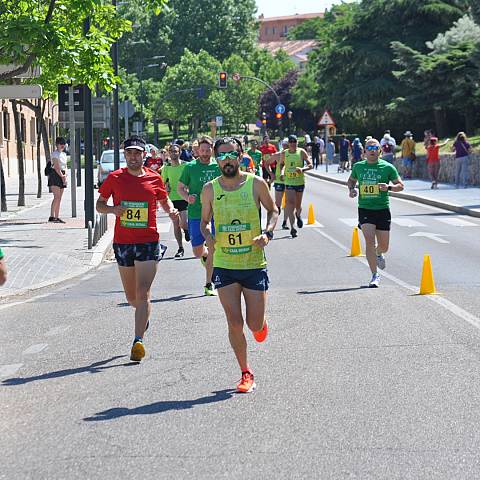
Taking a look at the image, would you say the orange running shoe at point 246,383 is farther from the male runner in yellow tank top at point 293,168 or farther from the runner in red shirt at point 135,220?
the male runner in yellow tank top at point 293,168

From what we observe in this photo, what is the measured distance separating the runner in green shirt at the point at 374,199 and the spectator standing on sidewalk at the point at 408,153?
31831mm

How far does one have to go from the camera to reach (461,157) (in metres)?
38.1

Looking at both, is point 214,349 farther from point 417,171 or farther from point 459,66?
point 459,66

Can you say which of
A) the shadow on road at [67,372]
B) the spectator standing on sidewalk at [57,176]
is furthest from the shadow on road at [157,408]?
the spectator standing on sidewalk at [57,176]

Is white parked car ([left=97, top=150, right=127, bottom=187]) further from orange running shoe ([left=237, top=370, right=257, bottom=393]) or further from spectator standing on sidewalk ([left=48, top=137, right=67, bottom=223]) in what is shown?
orange running shoe ([left=237, top=370, right=257, bottom=393])

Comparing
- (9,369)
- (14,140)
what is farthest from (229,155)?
(14,140)

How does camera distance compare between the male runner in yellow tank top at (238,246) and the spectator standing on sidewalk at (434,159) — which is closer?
the male runner in yellow tank top at (238,246)

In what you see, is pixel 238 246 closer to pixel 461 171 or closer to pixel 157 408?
pixel 157 408

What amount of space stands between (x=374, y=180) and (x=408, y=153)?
33.1m

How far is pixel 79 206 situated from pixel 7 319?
67.9 ft

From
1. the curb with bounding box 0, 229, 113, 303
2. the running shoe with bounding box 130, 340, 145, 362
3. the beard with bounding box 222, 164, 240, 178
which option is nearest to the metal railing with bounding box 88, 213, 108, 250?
the curb with bounding box 0, 229, 113, 303

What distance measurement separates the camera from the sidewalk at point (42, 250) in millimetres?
16062

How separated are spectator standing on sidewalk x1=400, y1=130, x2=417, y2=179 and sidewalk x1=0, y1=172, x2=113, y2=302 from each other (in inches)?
797

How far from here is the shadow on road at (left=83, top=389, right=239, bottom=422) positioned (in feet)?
24.2
